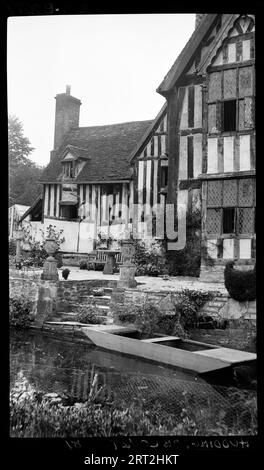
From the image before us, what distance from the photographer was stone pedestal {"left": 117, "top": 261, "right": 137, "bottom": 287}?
328 centimetres

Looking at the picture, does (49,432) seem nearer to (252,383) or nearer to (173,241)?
(252,383)

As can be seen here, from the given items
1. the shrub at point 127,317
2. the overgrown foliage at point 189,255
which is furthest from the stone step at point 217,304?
the shrub at point 127,317

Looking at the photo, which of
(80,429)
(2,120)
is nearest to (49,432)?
(80,429)

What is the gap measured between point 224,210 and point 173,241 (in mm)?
511

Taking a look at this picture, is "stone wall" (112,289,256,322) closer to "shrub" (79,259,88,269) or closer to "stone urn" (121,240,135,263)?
"stone urn" (121,240,135,263)

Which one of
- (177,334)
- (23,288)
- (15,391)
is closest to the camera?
(15,391)

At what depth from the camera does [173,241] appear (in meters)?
3.24

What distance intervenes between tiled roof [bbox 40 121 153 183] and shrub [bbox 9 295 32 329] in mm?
991

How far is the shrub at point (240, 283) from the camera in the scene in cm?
297

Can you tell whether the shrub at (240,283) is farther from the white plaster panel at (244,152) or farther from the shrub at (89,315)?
the shrub at (89,315)

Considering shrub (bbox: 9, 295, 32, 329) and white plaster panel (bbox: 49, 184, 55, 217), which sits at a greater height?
white plaster panel (bbox: 49, 184, 55, 217)

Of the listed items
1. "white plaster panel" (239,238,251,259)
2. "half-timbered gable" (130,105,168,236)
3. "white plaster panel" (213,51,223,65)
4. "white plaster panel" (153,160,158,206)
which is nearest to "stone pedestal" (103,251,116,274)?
"half-timbered gable" (130,105,168,236)

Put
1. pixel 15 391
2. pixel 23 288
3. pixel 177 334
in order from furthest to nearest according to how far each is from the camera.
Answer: pixel 23 288
pixel 177 334
pixel 15 391

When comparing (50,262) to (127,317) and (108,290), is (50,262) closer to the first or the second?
(108,290)
